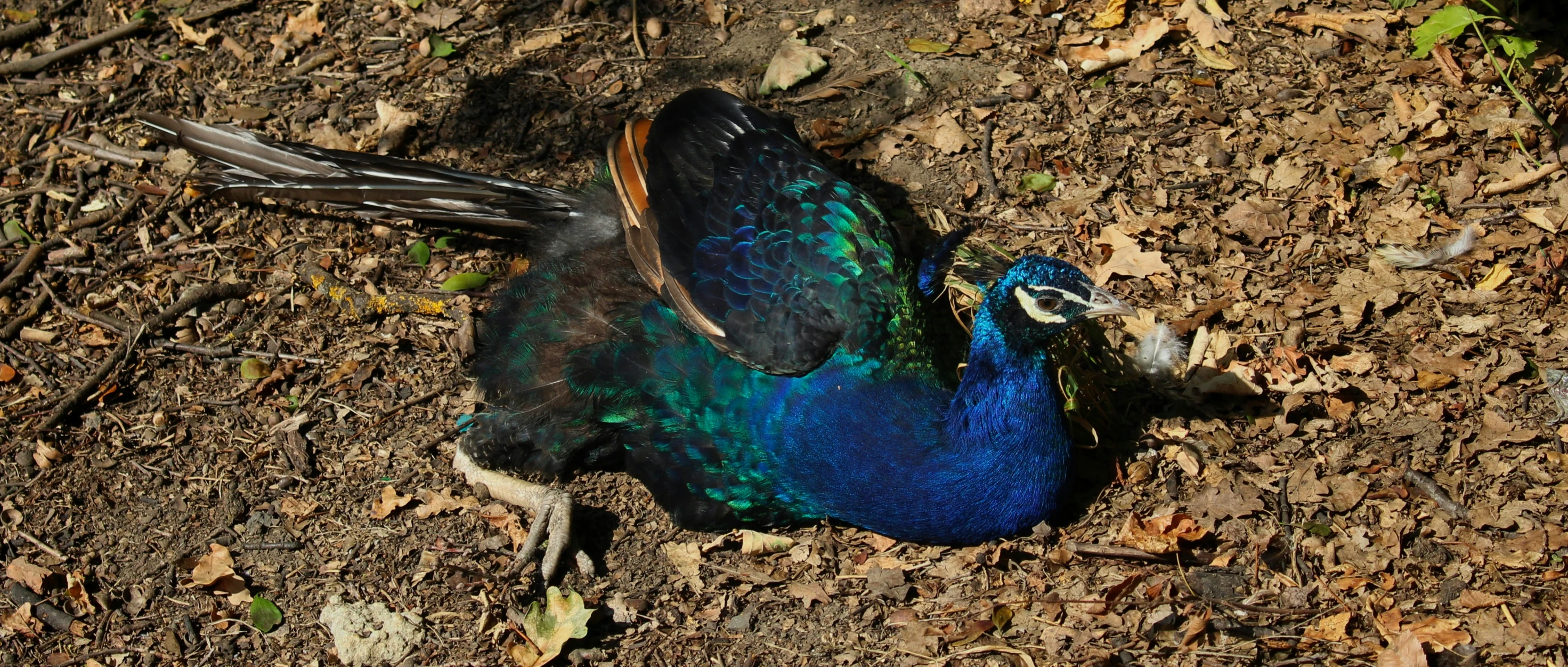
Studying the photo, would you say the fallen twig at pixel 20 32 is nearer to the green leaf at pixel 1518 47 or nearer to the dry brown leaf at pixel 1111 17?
the dry brown leaf at pixel 1111 17

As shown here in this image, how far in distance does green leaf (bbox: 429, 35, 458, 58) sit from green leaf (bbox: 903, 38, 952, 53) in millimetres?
2338

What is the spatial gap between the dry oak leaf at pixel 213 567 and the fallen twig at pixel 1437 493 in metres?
4.07

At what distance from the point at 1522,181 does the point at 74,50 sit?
22.9 ft

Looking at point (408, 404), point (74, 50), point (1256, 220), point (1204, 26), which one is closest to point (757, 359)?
point (408, 404)

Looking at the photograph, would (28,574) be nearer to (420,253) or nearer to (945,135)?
(420,253)

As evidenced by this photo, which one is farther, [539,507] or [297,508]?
[297,508]

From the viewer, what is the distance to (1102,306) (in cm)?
349

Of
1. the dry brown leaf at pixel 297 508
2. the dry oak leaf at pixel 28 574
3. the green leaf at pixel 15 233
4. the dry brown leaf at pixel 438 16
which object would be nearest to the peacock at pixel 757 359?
the dry brown leaf at pixel 297 508

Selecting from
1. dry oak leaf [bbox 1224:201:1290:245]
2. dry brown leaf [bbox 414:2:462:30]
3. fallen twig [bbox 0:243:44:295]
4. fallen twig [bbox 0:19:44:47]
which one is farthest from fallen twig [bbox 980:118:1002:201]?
fallen twig [bbox 0:19:44:47]

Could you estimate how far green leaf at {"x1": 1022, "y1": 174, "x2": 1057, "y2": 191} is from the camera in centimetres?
502

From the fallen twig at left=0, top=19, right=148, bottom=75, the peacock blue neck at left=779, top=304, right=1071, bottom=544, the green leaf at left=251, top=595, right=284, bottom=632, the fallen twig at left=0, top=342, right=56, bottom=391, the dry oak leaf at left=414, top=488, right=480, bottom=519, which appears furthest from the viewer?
the fallen twig at left=0, top=19, right=148, bottom=75

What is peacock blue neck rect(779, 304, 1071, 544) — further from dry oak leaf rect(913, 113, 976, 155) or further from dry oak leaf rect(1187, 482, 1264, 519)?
dry oak leaf rect(913, 113, 976, 155)

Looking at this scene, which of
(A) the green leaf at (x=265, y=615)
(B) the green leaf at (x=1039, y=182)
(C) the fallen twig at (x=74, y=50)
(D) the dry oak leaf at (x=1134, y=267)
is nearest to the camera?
(A) the green leaf at (x=265, y=615)

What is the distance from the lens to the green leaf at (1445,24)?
469cm
